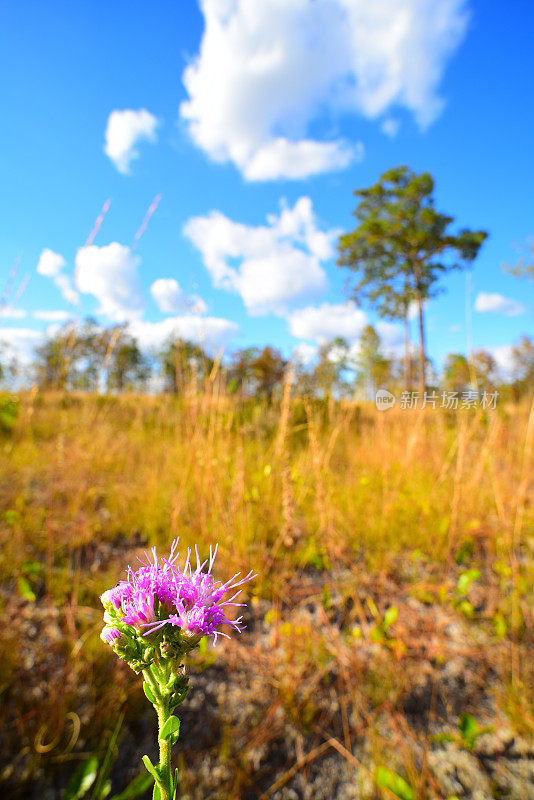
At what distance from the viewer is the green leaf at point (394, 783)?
1077 mm

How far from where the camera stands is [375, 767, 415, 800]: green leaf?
1077mm

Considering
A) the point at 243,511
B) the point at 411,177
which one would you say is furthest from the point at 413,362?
the point at 243,511

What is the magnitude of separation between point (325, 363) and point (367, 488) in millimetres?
1019

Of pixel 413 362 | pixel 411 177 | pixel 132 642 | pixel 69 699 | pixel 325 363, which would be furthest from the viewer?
pixel 413 362

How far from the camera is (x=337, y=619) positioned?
1.77 meters

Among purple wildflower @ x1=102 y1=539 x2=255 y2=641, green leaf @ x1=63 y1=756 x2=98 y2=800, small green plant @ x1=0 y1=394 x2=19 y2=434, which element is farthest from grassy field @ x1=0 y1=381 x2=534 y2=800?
purple wildflower @ x1=102 y1=539 x2=255 y2=641

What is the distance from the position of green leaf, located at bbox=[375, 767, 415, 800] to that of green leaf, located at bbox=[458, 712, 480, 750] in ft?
0.76

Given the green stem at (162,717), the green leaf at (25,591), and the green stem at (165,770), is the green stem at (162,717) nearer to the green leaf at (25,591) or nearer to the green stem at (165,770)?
the green stem at (165,770)

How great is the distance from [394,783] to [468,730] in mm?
303

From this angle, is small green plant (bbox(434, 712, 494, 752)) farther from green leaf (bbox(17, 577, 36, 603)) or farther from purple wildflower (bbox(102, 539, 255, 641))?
green leaf (bbox(17, 577, 36, 603))

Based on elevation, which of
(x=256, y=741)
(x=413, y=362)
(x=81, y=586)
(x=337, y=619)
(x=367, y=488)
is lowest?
(x=256, y=741)

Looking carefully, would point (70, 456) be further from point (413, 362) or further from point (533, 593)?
point (413, 362)

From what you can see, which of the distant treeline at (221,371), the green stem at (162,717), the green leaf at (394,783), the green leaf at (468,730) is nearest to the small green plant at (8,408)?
the distant treeline at (221,371)

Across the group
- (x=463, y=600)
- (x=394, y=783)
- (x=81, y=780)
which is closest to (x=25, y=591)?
(x=81, y=780)
